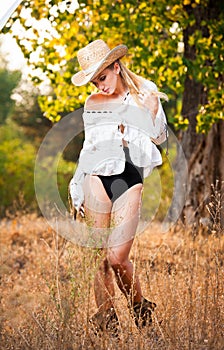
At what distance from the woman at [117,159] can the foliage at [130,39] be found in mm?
2044

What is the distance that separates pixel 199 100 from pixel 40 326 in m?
4.52

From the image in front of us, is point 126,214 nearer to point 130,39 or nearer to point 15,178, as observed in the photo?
point 130,39

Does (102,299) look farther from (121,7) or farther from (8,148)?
(8,148)

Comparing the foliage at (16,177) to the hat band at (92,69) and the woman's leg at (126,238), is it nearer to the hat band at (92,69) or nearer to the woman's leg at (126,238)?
the hat band at (92,69)

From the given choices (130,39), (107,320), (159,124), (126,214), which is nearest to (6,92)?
(130,39)

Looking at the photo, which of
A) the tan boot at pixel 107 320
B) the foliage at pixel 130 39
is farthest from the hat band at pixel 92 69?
the foliage at pixel 130 39

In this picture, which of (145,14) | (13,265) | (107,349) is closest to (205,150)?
(145,14)

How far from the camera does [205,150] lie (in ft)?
24.8

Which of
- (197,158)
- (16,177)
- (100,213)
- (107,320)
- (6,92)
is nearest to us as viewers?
(107,320)

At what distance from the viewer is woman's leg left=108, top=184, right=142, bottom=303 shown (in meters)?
3.79

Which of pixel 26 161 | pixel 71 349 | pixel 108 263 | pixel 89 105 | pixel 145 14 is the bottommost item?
pixel 26 161

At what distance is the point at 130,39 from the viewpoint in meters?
6.74

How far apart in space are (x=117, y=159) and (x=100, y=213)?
1.06 ft

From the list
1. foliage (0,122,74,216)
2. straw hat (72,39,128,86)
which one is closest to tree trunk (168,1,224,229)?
straw hat (72,39,128,86)
